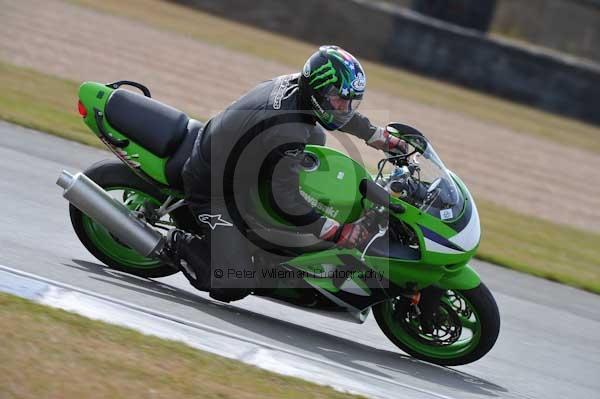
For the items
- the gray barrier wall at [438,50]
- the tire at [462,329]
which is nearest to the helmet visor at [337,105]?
the tire at [462,329]

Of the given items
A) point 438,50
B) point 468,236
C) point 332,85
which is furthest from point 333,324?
point 438,50

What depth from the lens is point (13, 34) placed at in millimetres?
14242

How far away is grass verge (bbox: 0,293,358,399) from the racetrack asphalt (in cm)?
67

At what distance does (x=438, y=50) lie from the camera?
21078 mm

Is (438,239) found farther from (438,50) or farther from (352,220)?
(438,50)

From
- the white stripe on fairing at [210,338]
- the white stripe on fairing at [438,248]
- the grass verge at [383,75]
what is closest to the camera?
the white stripe on fairing at [210,338]

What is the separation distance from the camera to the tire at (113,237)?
6.12m

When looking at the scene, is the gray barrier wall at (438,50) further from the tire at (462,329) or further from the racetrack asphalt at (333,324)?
the tire at (462,329)

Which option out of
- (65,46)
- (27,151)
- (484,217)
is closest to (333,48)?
(27,151)

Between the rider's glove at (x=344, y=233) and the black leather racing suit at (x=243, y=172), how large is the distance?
0.15ft

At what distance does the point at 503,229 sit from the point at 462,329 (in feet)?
15.2

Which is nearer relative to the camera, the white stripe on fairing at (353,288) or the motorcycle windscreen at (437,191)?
the motorcycle windscreen at (437,191)

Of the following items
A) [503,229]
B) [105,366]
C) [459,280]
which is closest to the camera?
[105,366]

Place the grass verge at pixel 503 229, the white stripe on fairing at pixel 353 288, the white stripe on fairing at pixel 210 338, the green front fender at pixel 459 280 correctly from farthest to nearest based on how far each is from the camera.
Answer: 1. the grass verge at pixel 503 229
2. the white stripe on fairing at pixel 353 288
3. the green front fender at pixel 459 280
4. the white stripe on fairing at pixel 210 338
